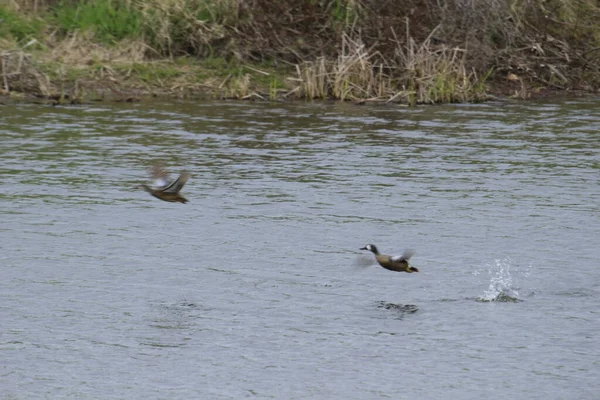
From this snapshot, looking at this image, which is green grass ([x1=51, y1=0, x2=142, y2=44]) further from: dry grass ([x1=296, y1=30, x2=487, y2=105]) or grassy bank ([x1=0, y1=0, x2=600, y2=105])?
dry grass ([x1=296, y1=30, x2=487, y2=105])

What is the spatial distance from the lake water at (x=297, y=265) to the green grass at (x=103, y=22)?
6.40 metres

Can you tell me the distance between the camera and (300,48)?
2778cm

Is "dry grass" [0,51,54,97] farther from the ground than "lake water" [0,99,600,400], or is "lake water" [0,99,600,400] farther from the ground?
"dry grass" [0,51,54,97]

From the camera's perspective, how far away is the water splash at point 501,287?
34.8 feet

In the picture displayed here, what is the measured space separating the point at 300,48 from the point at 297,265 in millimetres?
16601

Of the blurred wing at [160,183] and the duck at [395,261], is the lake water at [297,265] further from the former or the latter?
the blurred wing at [160,183]

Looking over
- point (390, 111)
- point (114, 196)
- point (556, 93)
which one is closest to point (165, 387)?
point (114, 196)

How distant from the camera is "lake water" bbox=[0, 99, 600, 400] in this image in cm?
847

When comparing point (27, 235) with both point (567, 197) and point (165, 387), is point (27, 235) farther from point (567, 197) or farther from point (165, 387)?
point (567, 197)

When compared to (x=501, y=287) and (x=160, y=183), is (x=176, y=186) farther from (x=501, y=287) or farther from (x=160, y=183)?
(x=501, y=287)

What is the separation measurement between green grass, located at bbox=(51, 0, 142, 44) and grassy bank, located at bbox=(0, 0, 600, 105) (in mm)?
29

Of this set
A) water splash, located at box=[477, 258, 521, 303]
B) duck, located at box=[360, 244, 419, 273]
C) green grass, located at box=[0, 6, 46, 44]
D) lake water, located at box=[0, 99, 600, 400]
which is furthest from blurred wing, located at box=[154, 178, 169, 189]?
green grass, located at box=[0, 6, 46, 44]

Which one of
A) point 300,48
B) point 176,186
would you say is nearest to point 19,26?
point 300,48

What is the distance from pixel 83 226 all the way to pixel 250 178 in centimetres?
397
